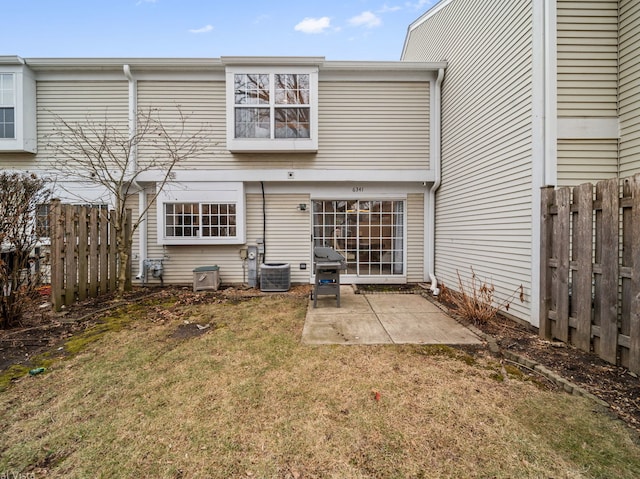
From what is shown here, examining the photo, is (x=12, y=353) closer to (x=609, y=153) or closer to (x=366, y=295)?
(x=366, y=295)

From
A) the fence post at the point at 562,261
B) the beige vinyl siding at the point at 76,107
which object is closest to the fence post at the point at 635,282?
the fence post at the point at 562,261

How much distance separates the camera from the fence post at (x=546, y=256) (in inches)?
136

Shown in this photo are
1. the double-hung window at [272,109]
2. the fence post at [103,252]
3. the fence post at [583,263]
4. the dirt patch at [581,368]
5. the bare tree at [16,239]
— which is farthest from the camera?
the double-hung window at [272,109]

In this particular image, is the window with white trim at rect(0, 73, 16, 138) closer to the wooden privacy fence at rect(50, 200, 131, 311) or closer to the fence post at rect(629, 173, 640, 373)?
the wooden privacy fence at rect(50, 200, 131, 311)

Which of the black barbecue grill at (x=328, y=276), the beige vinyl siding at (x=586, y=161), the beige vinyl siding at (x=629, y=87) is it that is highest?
the beige vinyl siding at (x=629, y=87)

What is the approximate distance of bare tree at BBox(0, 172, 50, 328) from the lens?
3.68 meters

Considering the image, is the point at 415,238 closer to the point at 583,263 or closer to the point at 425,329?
the point at 425,329

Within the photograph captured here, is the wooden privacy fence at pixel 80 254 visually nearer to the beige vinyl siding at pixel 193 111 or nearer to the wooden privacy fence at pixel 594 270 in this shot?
the beige vinyl siding at pixel 193 111

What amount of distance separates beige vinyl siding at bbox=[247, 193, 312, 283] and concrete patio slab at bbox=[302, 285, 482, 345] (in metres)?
1.67

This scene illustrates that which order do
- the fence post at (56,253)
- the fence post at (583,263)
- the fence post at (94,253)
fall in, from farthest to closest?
the fence post at (94,253) < the fence post at (56,253) < the fence post at (583,263)

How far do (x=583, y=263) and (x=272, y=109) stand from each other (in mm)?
6240

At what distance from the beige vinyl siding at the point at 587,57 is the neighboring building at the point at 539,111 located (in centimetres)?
1

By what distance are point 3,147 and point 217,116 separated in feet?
15.7

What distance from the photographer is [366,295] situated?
19.3ft
